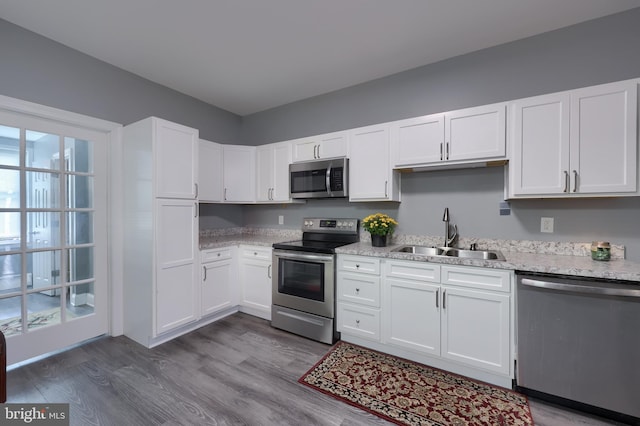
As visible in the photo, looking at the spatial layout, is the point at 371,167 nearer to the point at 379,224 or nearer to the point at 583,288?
the point at 379,224

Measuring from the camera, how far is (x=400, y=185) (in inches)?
115

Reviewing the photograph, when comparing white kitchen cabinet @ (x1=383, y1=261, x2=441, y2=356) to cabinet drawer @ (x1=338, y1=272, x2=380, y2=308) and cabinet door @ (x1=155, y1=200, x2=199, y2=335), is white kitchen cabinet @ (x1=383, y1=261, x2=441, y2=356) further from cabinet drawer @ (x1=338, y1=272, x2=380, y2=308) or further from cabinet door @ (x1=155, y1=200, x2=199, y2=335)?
cabinet door @ (x1=155, y1=200, x2=199, y2=335)

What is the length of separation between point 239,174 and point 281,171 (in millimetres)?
647

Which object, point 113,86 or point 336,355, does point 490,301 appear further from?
point 113,86

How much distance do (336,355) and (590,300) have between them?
1.88m

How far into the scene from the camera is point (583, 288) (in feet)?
5.47

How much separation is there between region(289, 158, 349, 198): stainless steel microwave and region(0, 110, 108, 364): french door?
2029 mm

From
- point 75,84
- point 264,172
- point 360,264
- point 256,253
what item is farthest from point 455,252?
point 75,84

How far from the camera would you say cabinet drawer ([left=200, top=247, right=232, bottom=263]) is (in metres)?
3.00

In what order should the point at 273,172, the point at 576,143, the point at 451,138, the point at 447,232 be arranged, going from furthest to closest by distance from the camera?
the point at 273,172 < the point at 447,232 < the point at 451,138 < the point at 576,143

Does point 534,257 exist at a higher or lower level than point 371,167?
lower

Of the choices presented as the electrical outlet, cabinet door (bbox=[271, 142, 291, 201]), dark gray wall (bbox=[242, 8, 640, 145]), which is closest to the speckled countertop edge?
the electrical outlet

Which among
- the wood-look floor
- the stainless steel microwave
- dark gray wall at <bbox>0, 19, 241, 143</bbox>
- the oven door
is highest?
dark gray wall at <bbox>0, 19, 241, 143</bbox>

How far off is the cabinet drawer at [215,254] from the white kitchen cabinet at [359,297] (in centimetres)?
146
